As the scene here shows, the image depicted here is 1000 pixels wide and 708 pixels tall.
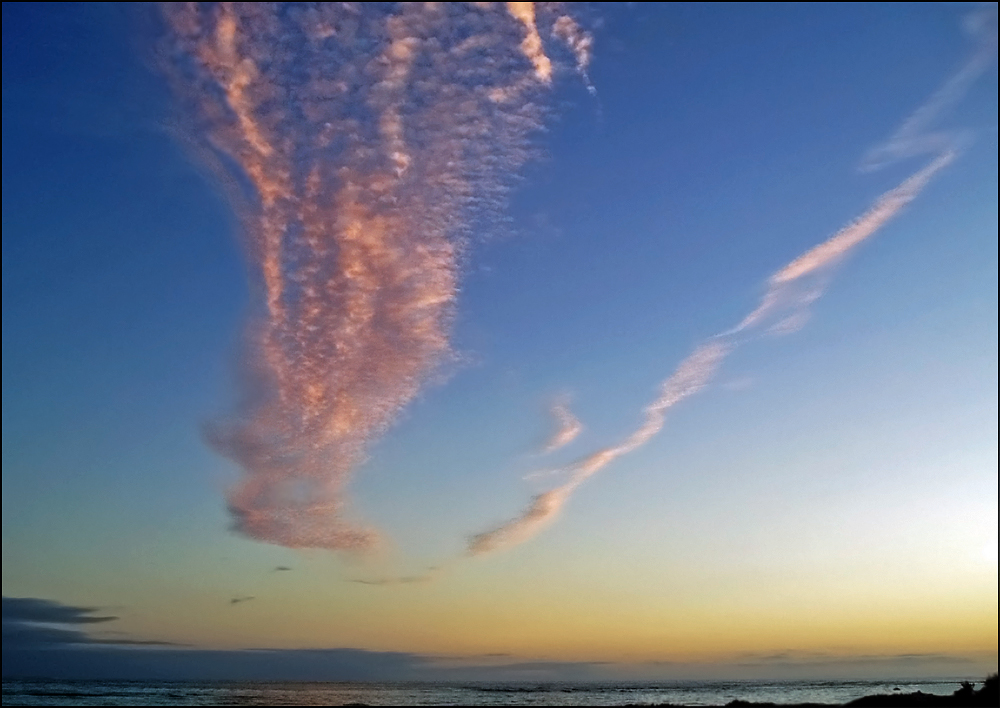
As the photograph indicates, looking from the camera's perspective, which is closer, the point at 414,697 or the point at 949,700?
the point at 949,700

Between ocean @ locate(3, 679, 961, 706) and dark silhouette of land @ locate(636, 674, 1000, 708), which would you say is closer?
dark silhouette of land @ locate(636, 674, 1000, 708)

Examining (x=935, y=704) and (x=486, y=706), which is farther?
(x=486, y=706)

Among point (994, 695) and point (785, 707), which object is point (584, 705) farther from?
point (994, 695)

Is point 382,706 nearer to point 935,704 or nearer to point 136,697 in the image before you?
point 136,697

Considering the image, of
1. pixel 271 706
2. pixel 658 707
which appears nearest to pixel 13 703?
pixel 271 706

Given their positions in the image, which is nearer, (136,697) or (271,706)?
(271,706)

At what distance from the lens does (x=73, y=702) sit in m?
84.2

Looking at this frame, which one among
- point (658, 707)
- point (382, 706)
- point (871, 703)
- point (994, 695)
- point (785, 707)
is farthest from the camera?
point (382, 706)

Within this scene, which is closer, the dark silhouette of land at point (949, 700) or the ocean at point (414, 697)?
the dark silhouette of land at point (949, 700)

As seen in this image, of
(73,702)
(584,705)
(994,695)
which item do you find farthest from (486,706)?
(994,695)

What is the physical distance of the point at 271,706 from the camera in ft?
259

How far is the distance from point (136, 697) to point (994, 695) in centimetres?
10256

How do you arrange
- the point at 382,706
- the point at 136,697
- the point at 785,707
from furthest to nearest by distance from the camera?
the point at 136,697 → the point at 382,706 → the point at 785,707

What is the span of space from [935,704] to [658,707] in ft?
76.0
